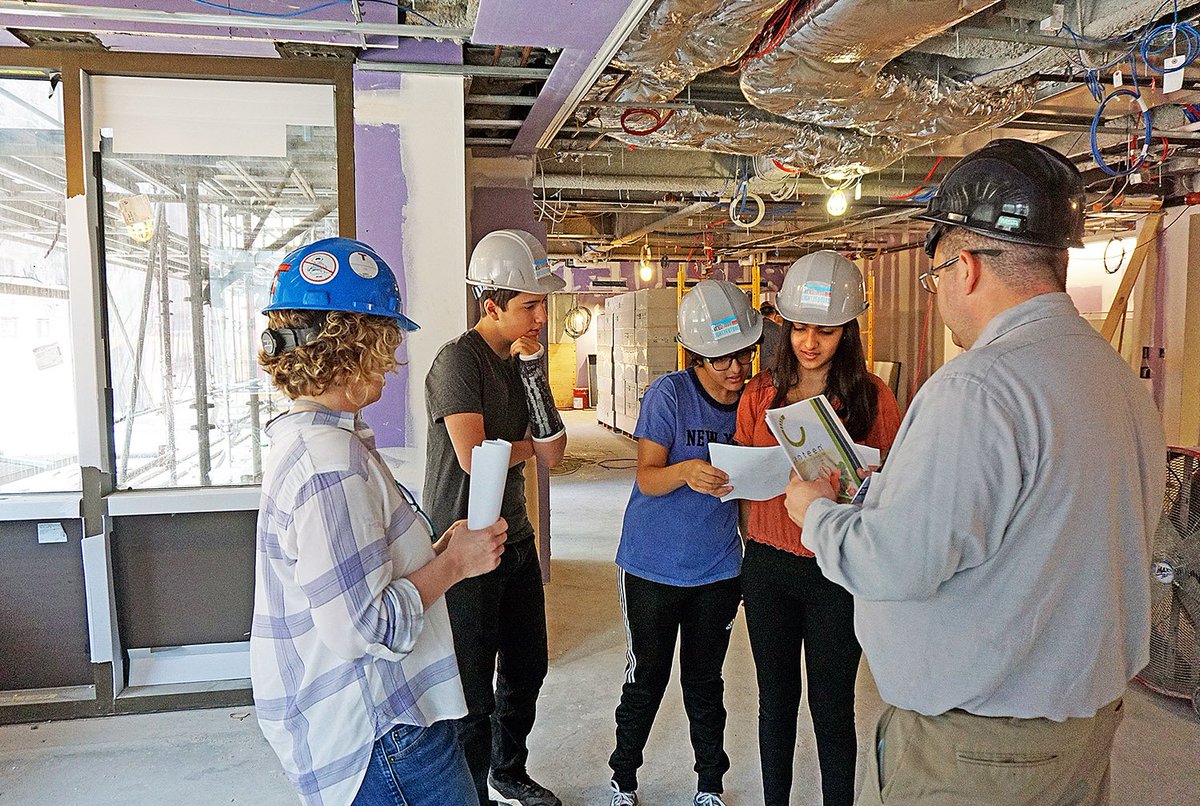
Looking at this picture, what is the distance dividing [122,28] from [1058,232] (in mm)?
2934

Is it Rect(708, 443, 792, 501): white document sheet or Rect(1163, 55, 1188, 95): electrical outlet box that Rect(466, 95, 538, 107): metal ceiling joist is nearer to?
Rect(708, 443, 792, 501): white document sheet

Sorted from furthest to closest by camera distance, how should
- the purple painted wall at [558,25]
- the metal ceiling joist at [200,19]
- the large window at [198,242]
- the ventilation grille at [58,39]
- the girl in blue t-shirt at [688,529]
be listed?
the large window at [198,242], the ventilation grille at [58,39], the metal ceiling joist at [200,19], the purple painted wall at [558,25], the girl in blue t-shirt at [688,529]

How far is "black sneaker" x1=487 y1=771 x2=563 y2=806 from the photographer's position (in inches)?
95.0

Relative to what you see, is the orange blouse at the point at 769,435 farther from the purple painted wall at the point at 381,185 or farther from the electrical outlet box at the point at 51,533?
the electrical outlet box at the point at 51,533

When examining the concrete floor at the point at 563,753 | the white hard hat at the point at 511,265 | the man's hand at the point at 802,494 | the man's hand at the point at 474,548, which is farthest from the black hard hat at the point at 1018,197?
the concrete floor at the point at 563,753

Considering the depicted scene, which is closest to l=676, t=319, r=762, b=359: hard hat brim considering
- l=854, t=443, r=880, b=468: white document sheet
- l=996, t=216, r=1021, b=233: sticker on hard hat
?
l=854, t=443, r=880, b=468: white document sheet

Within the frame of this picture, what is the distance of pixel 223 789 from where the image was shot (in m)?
2.61

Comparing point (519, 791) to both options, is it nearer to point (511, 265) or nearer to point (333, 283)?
point (511, 265)

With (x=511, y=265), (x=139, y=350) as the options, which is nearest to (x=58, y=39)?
(x=139, y=350)

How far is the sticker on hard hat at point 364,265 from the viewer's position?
4.20ft

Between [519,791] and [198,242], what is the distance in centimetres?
236

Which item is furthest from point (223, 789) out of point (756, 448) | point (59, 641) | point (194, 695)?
point (756, 448)

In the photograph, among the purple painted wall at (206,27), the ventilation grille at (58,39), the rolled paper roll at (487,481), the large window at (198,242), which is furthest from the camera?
the large window at (198,242)

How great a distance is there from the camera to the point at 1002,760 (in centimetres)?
117
